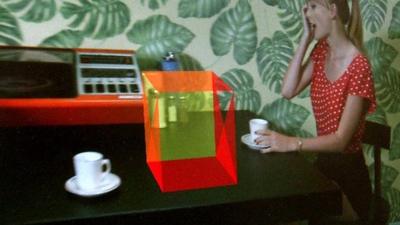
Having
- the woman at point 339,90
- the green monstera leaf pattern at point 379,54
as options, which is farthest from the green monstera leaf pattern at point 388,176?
the woman at point 339,90

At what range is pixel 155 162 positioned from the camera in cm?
110

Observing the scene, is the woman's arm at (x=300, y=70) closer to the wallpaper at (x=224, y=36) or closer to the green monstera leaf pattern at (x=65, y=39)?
the wallpaper at (x=224, y=36)

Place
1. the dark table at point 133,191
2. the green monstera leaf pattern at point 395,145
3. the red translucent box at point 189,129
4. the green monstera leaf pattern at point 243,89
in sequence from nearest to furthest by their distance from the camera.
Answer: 1. the dark table at point 133,191
2. the red translucent box at point 189,129
3. the green monstera leaf pattern at point 243,89
4. the green monstera leaf pattern at point 395,145

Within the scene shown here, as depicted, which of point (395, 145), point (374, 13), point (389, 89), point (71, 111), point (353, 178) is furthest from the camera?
point (395, 145)

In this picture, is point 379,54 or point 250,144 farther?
point 379,54

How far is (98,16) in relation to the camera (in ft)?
4.73

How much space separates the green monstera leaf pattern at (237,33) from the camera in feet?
5.15

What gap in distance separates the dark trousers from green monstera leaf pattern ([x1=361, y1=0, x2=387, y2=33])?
600 millimetres

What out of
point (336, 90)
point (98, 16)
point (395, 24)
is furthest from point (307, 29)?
point (98, 16)

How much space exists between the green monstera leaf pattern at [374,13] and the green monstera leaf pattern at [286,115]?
0.44m

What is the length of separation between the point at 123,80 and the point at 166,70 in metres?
0.30

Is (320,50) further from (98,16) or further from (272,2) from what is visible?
(98,16)

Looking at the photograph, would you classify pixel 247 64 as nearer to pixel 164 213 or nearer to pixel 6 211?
pixel 164 213

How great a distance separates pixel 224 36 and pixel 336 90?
0.47m
